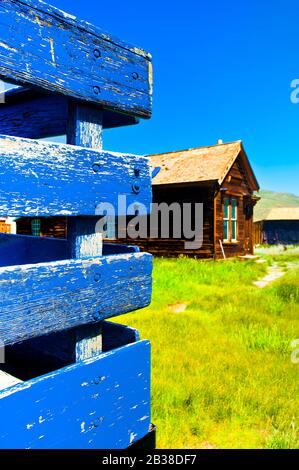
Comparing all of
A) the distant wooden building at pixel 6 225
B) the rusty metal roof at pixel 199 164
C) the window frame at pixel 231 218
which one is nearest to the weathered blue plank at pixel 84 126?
the rusty metal roof at pixel 199 164

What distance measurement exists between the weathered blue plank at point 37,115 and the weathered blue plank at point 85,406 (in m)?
0.91

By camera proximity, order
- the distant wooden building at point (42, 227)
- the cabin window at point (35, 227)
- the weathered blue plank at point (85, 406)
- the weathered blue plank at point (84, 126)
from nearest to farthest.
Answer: the weathered blue plank at point (85, 406), the weathered blue plank at point (84, 126), the distant wooden building at point (42, 227), the cabin window at point (35, 227)

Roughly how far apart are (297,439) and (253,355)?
1747 mm

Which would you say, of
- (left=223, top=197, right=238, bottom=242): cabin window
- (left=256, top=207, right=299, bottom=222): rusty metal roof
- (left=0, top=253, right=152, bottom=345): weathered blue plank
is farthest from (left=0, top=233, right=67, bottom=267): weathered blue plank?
(left=256, top=207, right=299, bottom=222): rusty metal roof

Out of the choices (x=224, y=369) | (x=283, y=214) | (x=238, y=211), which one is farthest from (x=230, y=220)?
(x=283, y=214)

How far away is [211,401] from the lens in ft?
11.0

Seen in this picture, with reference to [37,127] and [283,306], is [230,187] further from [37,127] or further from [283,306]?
[37,127]

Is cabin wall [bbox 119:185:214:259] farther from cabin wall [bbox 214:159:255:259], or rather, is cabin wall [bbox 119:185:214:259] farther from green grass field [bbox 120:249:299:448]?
green grass field [bbox 120:249:299:448]

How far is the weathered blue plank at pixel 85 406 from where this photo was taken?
39.9 inches

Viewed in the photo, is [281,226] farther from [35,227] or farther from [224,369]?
[224,369]

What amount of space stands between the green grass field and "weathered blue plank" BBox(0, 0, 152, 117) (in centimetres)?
247

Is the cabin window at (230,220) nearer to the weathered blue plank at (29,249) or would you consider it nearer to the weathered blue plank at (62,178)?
the weathered blue plank at (29,249)

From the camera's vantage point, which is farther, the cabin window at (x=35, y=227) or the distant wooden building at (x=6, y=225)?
the cabin window at (x=35, y=227)

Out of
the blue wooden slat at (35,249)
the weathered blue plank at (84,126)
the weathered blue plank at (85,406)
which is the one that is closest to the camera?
the weathered blue plank at (85,406)
